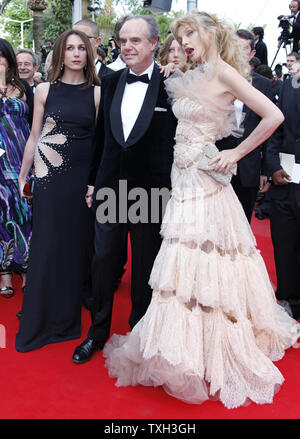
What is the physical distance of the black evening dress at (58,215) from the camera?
9.89 feet

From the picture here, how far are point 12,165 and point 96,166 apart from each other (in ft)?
3.79

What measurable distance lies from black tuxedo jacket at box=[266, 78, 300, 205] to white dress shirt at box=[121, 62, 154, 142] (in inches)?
47.4

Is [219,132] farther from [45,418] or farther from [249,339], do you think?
[45,418]

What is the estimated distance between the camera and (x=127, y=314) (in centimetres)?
355

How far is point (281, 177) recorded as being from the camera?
3.44 meters

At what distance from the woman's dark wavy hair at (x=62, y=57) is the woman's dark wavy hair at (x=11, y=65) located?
2.31 ft

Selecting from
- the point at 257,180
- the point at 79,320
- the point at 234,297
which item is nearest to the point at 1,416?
the point at 79,320

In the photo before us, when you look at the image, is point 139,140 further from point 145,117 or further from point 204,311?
point 204,311

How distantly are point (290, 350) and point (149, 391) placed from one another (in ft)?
3.37

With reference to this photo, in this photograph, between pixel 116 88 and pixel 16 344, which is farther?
pixel 16 344

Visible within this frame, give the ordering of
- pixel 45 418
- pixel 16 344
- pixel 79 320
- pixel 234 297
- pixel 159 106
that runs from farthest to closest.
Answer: pixel 79 320
pixel 16 344
pixel 159 106
pixel 234 297
pixel 45 418

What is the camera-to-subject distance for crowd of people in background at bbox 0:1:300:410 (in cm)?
264

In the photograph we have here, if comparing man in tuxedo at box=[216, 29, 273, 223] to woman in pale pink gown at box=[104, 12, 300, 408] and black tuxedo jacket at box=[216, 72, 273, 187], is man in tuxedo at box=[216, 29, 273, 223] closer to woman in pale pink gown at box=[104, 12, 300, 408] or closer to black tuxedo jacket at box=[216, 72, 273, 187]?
black tuxedo jacket at box=[216, 72, 273, 187]

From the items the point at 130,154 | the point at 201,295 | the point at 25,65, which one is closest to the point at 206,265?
the point at 201,295
